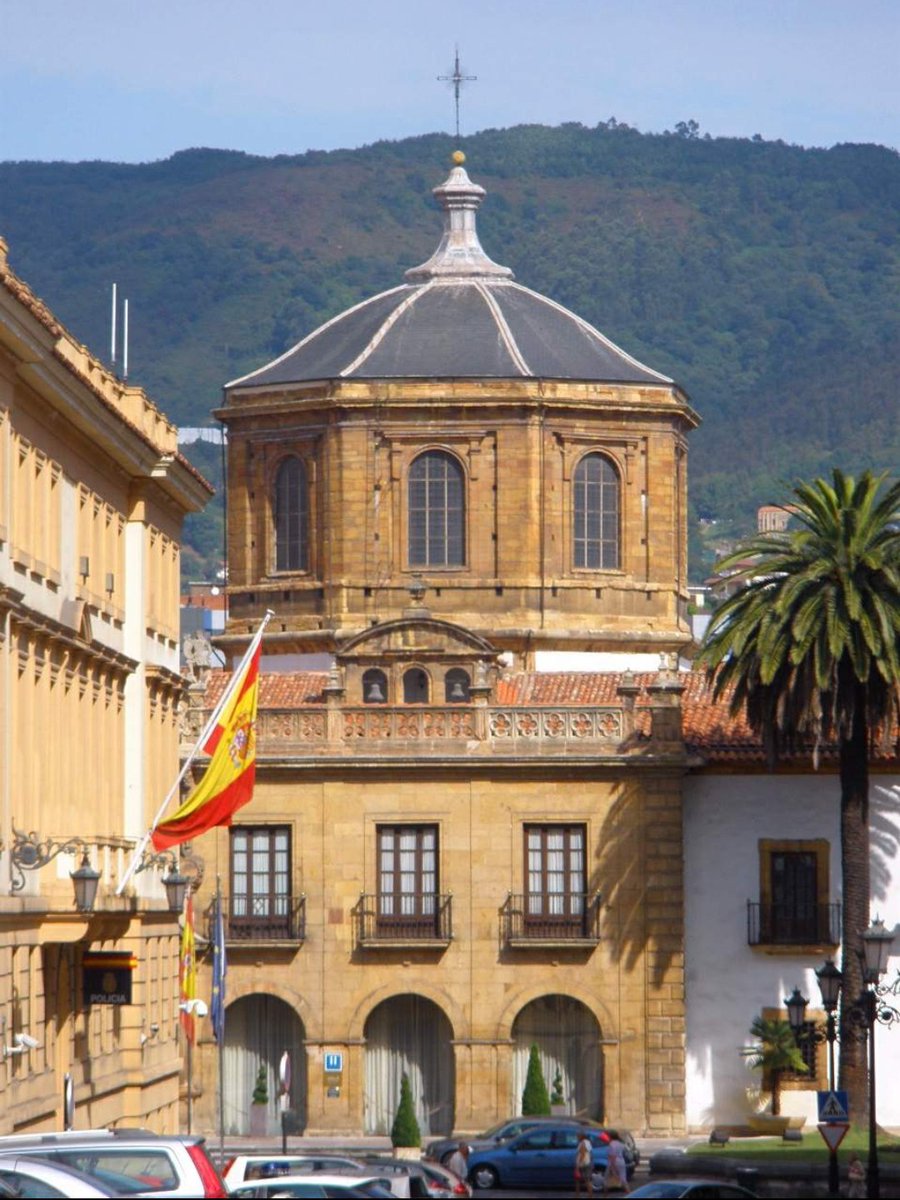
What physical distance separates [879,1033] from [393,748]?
1215 centimetres

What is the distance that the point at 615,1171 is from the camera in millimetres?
61875

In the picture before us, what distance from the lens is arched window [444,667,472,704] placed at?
83375 millimetres

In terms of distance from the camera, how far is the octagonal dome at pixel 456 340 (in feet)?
300

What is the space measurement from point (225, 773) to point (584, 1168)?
12.1m

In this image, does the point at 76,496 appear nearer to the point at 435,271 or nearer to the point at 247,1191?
the point at 247,1191

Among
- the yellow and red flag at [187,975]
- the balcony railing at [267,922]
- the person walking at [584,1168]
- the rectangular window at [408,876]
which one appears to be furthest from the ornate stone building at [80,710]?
the rectangular window at [408,876]

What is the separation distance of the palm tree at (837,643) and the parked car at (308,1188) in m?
32.4

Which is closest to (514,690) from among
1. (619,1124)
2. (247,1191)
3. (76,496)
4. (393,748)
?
(393,748)

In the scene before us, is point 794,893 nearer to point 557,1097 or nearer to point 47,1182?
point 557,1097

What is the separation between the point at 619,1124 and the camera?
3063 inches

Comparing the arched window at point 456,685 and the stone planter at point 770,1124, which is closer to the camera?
the stone planter at point 770,1124

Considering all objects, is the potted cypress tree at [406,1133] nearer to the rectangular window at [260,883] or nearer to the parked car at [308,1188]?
the rectangular window at [260,883]

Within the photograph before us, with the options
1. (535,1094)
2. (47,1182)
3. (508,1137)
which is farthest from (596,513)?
(47,1182)

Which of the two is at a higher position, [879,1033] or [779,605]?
[779,605]
